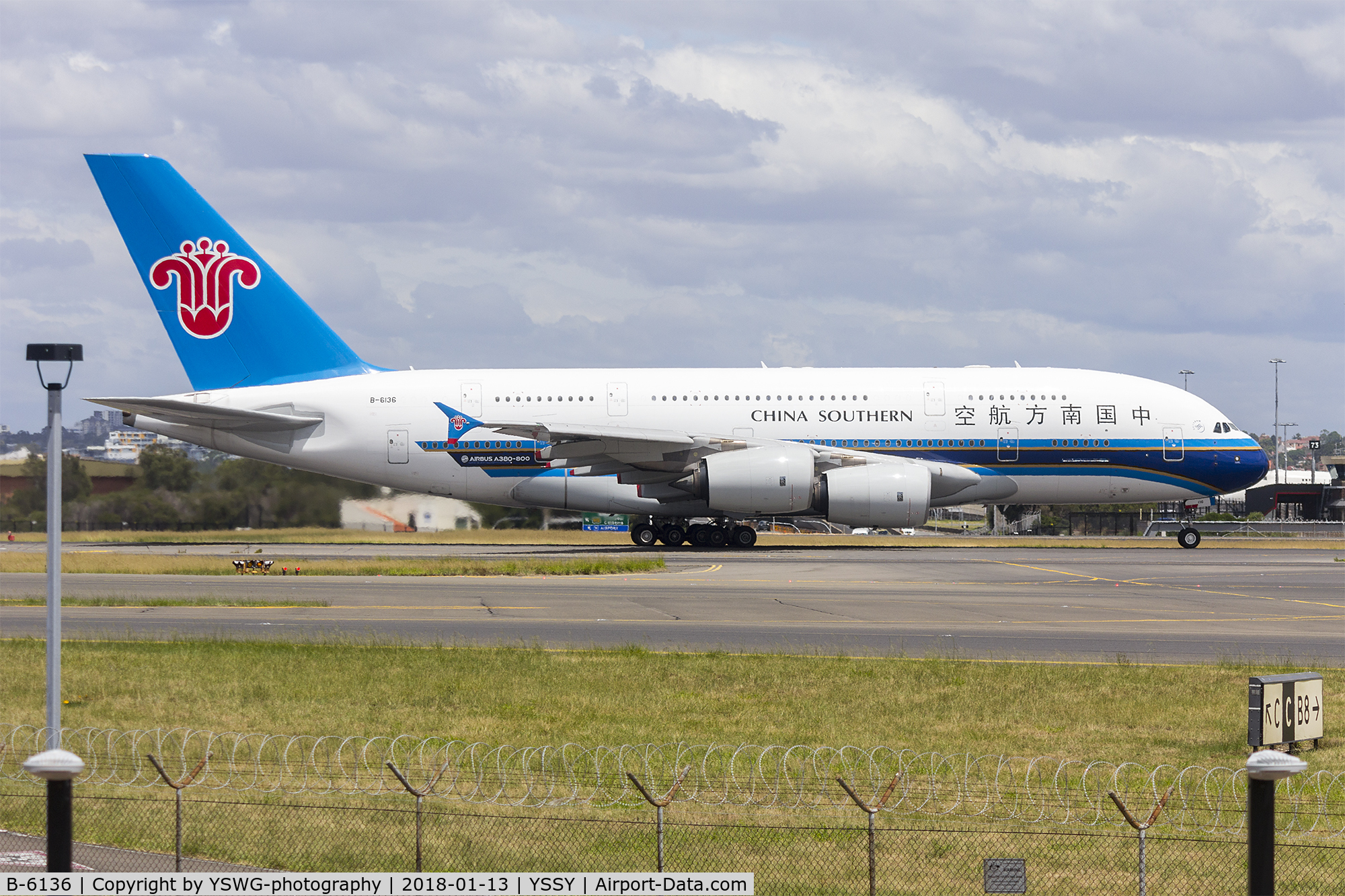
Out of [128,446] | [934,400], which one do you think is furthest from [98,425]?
[934,400]

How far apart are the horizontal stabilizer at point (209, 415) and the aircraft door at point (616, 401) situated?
10.0m

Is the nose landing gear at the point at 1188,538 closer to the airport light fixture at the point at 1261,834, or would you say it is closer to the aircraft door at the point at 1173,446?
the aircraft door at the point at 1173,446

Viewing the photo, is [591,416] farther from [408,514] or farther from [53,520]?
[53,520]

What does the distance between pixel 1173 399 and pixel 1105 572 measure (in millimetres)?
12309

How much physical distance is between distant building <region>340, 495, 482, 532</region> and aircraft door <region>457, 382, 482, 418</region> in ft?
11.7

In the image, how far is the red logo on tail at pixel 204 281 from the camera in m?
45.2

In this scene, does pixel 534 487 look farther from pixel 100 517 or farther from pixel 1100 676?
pixel 1100 676

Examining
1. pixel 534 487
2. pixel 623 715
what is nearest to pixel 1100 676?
pixel 623 715

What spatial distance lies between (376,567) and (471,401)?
1031cm

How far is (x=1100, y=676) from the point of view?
1934 centimetres

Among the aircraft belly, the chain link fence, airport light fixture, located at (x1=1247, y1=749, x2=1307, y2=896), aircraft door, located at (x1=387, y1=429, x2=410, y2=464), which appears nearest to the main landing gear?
the aircraft belly

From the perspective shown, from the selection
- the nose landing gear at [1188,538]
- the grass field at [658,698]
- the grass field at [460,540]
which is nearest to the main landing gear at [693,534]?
the grass field at [460,540]

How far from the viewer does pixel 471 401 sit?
45.9 meters

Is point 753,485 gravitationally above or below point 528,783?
above
